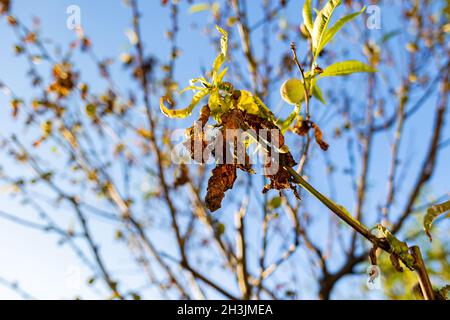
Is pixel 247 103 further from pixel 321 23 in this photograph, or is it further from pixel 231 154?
pixel 321 23

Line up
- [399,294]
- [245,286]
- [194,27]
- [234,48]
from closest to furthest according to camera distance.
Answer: [245,286] → [234,48] → [194,27] → [399,294]

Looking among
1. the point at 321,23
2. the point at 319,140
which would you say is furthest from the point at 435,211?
the point at 321,23

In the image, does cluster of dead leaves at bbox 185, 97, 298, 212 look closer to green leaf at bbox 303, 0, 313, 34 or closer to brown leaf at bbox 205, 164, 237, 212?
brown leaf at bbox 205, 164, 237, 212

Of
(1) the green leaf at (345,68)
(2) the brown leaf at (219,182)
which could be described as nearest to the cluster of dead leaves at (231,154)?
(2) the brown leaf at (219,182)

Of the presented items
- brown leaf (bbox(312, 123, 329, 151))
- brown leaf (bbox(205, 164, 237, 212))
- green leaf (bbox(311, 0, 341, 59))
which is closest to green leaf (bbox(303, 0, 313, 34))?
green leaf (bbox(311, 0, 341, 59))

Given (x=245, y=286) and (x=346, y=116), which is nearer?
(x=245, y=286)

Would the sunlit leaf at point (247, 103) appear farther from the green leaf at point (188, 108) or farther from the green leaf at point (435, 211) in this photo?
the green leaf at point (435, 211)
